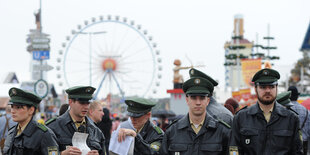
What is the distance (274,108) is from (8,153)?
2.63 metres

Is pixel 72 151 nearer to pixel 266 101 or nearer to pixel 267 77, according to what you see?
pixel 266 101

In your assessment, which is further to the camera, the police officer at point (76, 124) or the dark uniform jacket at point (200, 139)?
the police officer at point (76, 124)

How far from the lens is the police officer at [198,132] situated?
578cm

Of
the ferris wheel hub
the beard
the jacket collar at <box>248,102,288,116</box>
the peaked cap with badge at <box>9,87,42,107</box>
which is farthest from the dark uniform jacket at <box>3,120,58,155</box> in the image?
the ferris wheel hub

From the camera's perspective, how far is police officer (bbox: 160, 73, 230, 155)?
578 cm

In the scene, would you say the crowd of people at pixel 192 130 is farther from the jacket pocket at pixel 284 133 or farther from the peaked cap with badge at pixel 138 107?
the peaked cap with badge at pixel 138 107

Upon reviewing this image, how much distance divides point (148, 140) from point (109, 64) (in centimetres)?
3831

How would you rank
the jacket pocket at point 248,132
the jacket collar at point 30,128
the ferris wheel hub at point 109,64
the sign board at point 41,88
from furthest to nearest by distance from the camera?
the ferris wheel hub at point 109,64 < the sign board at point 41,88 < the jacket collar at point 30,128 < the jacket pocket at point 248,132

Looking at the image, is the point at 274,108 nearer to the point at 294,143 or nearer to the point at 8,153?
the point at 294,143

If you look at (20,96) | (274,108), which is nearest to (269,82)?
(274,108)

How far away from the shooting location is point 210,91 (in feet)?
19.9

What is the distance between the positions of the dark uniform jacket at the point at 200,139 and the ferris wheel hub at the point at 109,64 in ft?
128

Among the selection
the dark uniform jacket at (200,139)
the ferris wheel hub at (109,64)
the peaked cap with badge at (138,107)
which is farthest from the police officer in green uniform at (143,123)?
the ferris wheel hub at (109,64)

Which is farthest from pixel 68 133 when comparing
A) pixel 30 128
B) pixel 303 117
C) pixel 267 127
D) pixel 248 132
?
pixel 303 117
